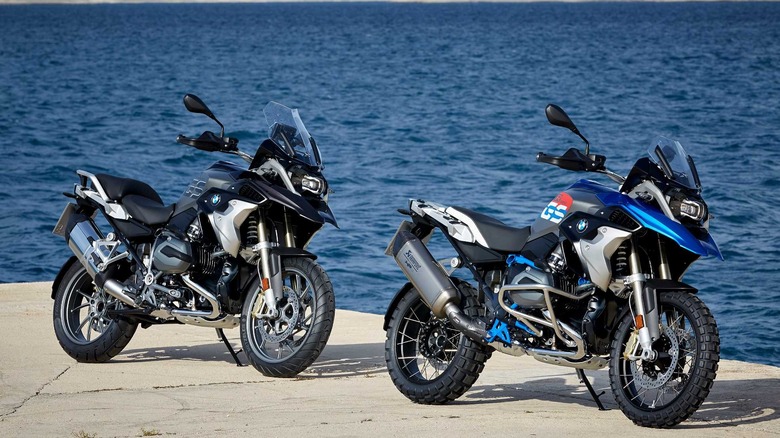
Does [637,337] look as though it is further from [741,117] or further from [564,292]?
[741,117]

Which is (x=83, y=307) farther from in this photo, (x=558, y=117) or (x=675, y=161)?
(x=675, y=161)

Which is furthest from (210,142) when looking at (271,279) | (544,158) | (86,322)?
(544,158)

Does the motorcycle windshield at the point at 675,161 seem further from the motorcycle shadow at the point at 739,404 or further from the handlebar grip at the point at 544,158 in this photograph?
the motorcycle shadow at the point at 739,404

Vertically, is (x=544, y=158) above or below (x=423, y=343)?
above

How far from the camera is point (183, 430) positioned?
6.58m

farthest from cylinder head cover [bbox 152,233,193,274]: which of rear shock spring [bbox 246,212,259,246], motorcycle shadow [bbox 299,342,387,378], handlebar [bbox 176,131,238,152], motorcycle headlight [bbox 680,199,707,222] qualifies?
motorcycle headlight [bbox 680,199,707,222]

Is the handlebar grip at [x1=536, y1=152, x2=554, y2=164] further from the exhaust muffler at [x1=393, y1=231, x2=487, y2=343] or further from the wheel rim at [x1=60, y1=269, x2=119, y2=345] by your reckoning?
the wheel rim at [x1=60, y1=269, x2=119, y2=345]

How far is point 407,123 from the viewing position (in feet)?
126

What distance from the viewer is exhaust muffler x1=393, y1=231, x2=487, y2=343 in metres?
7.33

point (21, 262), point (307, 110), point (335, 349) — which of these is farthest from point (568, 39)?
point (335, 349)

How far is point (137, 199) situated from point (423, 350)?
248cm

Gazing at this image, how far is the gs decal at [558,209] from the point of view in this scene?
23.4 ft

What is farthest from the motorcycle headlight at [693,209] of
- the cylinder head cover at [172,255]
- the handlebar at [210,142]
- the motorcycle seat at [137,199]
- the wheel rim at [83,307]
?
the wheel rim at [83,307]

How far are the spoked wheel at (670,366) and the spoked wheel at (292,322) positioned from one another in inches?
75.8
